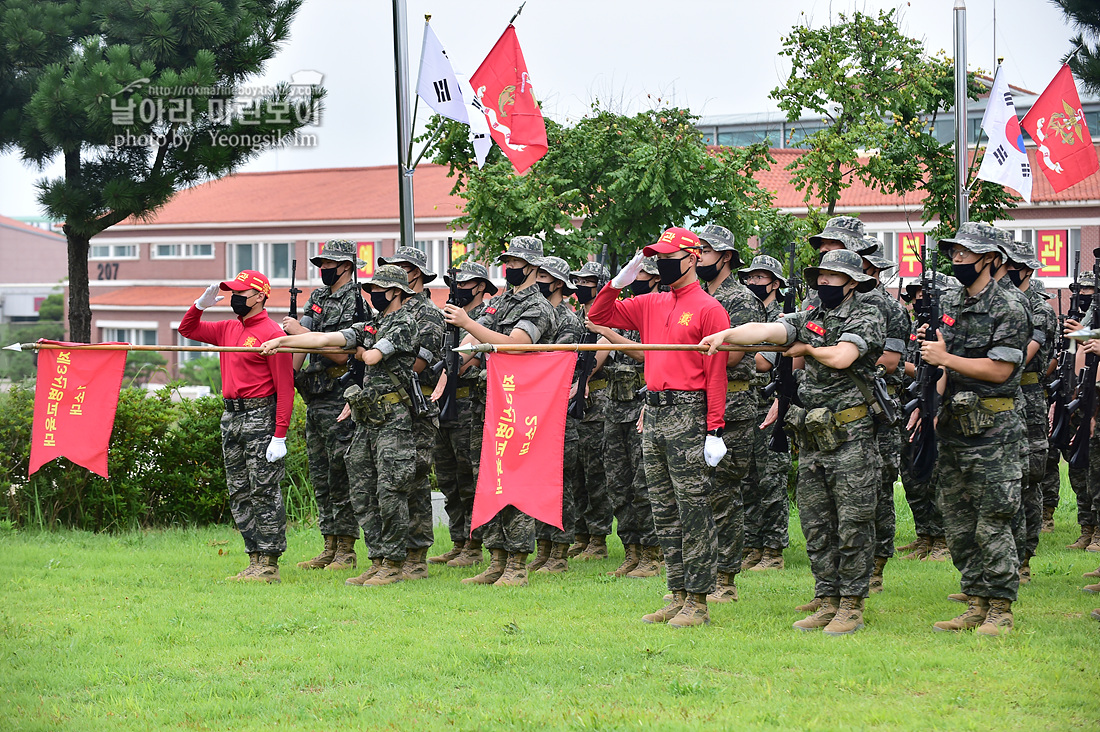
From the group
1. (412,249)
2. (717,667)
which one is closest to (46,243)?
(412,249)

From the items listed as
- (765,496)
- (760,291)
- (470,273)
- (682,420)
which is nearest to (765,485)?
(765,496)

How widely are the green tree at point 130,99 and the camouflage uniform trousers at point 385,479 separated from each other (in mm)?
7659

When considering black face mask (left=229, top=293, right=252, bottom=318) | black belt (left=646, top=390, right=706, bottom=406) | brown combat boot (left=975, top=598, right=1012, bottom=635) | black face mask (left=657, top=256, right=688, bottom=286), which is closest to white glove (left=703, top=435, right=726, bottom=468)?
black belt (left=646, top=390, right=706, bottom=406)

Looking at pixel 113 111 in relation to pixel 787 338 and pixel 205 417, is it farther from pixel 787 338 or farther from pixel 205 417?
pixel 787 338

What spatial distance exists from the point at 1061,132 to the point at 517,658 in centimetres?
1090

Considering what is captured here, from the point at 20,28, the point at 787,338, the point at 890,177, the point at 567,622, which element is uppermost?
the point at 20,28

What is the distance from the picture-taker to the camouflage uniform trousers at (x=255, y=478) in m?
9.56

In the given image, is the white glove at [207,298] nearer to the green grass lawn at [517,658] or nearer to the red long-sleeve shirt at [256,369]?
the red long-sleeve shirt at [256,369]

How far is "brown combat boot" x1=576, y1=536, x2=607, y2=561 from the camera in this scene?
11.0m

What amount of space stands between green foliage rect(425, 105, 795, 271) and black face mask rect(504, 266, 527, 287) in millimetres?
5778

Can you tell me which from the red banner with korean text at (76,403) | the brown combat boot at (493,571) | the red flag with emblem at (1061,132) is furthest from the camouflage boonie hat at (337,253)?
the red flag with emblem at (1061,132)

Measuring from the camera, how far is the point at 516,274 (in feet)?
32.1

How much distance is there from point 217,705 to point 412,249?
502cm

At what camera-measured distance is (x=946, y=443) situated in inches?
298
